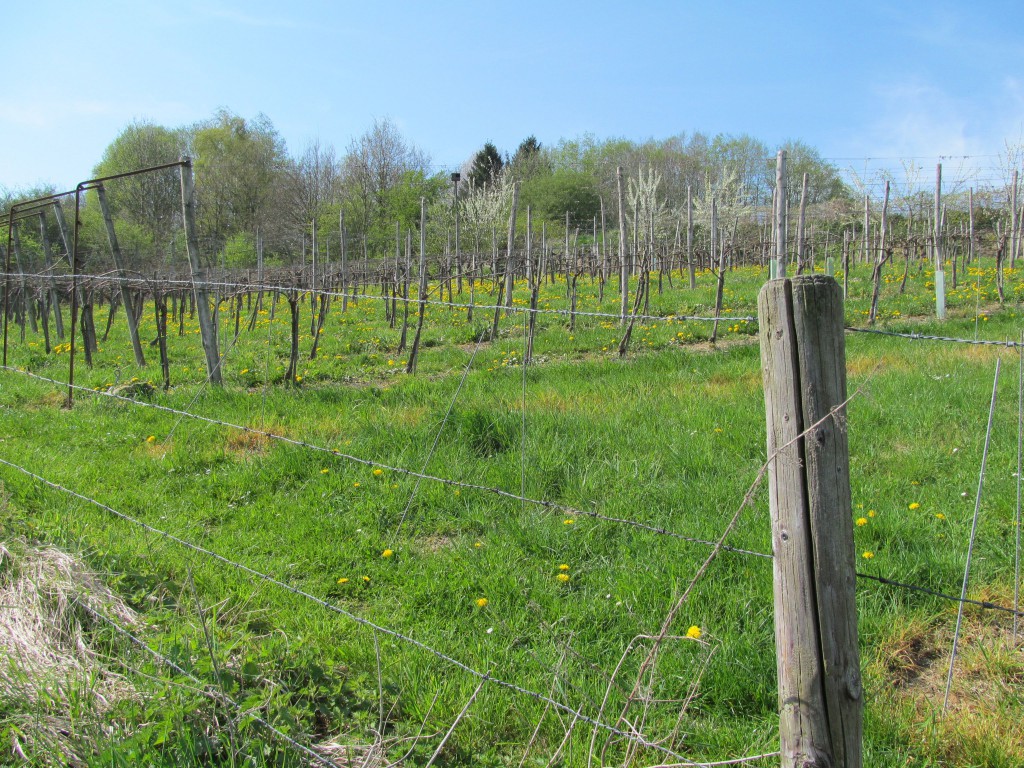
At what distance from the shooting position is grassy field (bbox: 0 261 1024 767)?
217cm

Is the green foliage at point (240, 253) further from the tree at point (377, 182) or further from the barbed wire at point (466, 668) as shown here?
the barbed wire at point (466, 668)

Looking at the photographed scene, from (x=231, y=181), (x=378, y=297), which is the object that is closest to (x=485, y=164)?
(x=231, y=181)

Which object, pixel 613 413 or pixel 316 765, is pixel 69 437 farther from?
pixel 316 765

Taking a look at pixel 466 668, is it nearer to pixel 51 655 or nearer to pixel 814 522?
pixel 814 522

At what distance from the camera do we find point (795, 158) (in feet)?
162

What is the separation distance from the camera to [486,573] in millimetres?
3312

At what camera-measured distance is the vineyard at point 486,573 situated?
216cm

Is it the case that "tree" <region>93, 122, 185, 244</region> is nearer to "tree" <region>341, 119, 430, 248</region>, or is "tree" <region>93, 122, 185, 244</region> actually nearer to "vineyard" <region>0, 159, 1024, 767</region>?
"tree" <region>341, 119, 430, 248</region>

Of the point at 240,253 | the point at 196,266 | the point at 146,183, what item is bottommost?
the point at 196,266

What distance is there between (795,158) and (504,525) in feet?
173

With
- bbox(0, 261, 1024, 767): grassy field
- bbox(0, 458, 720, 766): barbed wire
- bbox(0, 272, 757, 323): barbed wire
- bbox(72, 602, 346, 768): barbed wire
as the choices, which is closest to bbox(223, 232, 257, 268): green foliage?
bbox(0, 272, 757, 323): barbed wire

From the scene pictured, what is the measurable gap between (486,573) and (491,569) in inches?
1.6

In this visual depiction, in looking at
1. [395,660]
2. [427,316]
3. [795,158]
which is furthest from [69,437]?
[795,158]

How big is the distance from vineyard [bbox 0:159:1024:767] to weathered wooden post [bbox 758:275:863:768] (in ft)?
0.73
